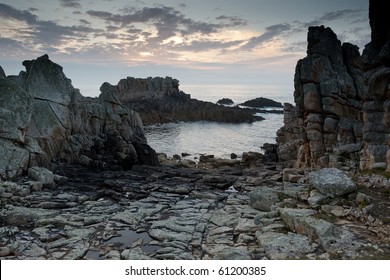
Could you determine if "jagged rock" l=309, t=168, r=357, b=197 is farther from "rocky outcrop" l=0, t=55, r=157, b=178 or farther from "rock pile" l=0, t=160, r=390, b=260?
"rocky outcrop" l=0, t=55, r=157, b=178

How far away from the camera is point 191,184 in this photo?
25703 mm

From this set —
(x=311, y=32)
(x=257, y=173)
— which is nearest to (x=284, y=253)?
(x=257, y=173)

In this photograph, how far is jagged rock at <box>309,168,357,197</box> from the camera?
1236 centimetres

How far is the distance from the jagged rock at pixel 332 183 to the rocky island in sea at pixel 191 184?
0.04m

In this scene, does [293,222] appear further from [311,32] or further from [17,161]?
[311,32]

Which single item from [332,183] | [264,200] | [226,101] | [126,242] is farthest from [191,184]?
[226,101]

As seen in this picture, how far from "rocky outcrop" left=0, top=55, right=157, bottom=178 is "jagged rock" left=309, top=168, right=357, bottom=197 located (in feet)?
55.6

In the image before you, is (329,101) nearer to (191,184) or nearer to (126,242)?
(191,184)

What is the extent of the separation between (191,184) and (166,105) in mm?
89811

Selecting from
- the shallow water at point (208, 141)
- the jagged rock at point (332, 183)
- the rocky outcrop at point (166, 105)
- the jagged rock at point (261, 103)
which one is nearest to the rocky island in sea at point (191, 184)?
the jagged rock at point (332, 183)

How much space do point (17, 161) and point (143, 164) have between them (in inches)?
569

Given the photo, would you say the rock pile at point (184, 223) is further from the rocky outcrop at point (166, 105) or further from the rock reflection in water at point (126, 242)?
the rocky outcrop at point (166, 105)

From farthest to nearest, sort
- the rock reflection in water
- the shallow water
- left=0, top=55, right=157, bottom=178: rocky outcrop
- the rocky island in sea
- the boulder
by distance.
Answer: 1. the shallow water
2. left=0, top=55, right=157, bottom=178: rocky outcrop
3. the boulder
4. the rock reflection in water
5. the rocky island in sea

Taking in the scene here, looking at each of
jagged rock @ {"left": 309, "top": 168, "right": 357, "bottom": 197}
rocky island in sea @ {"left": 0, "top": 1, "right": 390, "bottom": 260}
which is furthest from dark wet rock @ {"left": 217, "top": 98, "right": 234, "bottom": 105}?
jagged rock @ {"left": 309, "top": 168, "right": 357, "bottom": 197}
